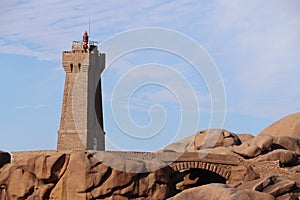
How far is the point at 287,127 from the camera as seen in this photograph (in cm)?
6650

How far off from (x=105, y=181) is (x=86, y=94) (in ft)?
66.6

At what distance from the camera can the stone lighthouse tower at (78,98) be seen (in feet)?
208

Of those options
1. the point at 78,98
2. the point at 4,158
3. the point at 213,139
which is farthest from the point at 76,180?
the point at 78,98

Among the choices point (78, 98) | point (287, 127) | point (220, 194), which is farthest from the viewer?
point (287, 127)

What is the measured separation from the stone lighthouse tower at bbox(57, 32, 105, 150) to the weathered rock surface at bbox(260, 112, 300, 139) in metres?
16.9

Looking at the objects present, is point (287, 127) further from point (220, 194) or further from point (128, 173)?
point (220, 194)

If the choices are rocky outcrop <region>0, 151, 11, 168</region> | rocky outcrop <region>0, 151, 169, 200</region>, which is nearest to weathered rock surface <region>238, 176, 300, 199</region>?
rocky outcrop <region>0, 151, 169, 200</region>

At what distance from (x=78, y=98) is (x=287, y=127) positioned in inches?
754

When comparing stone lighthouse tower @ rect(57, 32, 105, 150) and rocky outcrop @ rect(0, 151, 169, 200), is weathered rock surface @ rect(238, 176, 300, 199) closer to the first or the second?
rocky outcrop @ rect(0, 151, 169, 200)

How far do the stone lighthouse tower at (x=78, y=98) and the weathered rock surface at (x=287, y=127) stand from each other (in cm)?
1693

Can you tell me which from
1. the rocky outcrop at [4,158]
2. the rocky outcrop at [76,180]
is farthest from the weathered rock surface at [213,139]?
the rocky outcrop at [4,158]

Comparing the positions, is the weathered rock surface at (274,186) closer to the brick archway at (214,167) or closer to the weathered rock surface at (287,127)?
the brick archway at (214,167)

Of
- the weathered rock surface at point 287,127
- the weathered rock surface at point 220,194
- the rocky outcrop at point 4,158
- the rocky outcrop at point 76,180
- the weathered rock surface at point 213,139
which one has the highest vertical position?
the weathered rock surface at point 287,127

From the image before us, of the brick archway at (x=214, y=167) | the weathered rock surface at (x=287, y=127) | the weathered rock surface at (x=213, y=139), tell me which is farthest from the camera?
the weathered rock surface at (x=287, y=127)
